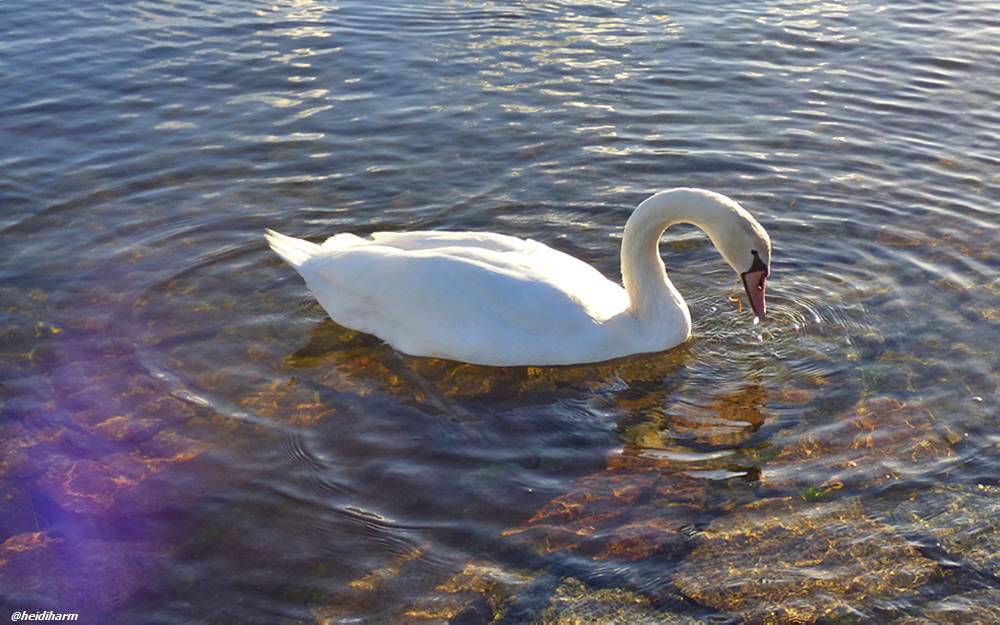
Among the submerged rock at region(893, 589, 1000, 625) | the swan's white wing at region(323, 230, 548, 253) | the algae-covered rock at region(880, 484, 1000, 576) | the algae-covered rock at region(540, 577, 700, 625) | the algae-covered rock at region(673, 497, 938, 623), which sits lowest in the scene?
the algae-covered rock at region(540, 577, 700, 625)

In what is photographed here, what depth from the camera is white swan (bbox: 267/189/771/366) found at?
773 cm

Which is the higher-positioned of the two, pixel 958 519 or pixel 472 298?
pixel 472 298

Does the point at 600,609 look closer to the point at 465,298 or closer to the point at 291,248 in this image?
the point at 465,298

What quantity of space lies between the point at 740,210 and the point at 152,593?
448cm

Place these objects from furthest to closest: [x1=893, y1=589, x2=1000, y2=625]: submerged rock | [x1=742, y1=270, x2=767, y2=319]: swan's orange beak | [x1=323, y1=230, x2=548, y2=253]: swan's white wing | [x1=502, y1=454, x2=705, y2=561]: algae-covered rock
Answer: [x1=323, y1=230, x2=548, y2=253]: swan's white wing
[x1=742, y1=270, x2=767, y2=319]: swan's orange beak
[x1=502, y1=454, x2=705, y2=561]: algae-covered rock
[x1=893, y1=589, x2=1000, y2=625]: submerged rock

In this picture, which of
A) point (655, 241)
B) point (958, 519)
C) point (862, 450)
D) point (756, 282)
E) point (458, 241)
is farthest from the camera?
point (458, 241)

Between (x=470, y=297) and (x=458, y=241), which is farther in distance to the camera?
(x=458, y=241)

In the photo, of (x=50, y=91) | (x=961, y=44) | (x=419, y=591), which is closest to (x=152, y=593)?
(x=419, y=591)

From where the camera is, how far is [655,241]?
8148mm

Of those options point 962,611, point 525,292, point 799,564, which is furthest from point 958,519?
point 525,292

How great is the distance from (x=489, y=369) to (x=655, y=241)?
59.8 inches

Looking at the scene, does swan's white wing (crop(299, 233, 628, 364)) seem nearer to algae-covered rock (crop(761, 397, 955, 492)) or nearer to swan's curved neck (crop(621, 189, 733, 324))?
swan's curved neck (crop(621, 189, 733, 324))

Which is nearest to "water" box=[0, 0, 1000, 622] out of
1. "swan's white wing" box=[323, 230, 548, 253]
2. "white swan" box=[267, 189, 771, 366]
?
"white swan" box=[267, 189, 771, 366]

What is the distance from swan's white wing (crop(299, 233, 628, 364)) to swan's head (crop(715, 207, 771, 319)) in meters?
0.92
